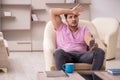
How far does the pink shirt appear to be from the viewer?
3.61 meters

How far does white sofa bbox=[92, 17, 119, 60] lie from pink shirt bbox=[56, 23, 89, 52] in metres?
2.14

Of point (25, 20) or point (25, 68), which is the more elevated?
point (25, 20)

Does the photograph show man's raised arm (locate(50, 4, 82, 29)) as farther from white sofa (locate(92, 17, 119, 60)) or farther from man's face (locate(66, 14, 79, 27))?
white sofa (locate(92, 17, 119, 60))

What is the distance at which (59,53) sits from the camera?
3.24 m

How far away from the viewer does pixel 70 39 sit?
12.0 feet

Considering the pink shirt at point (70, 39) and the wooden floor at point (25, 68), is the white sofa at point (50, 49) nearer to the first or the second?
the pink shirt at point (70, 39)

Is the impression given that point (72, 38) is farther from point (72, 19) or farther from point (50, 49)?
point (50, 49)

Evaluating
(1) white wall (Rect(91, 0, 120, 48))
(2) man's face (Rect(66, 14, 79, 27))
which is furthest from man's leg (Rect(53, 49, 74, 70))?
(1) white wall (Rect(91, 0, 120, 48))

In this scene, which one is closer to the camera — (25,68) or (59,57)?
(59,57)

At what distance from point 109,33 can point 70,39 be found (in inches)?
90.5

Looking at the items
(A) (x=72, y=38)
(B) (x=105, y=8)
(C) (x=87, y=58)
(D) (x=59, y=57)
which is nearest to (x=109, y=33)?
(B) (x=105, y=8)

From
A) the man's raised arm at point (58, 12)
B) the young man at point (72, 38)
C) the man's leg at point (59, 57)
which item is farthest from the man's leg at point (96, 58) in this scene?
the man's raised arm at point (58, 12)

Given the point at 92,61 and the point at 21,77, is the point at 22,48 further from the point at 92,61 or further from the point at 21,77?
the point at 92,61

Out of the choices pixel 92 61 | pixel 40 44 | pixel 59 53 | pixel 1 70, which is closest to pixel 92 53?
pixel 92 61
